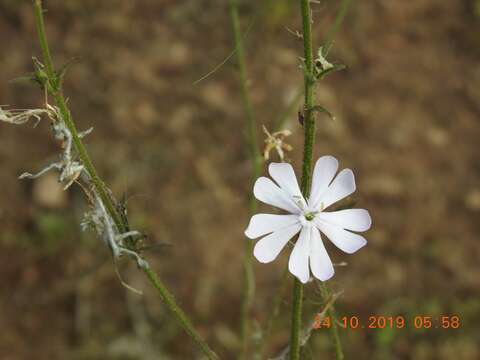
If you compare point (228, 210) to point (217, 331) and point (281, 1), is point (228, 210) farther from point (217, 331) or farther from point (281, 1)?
point (281, 1)

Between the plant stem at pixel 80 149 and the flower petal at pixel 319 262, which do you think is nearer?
the plant stem at pixel 80 149

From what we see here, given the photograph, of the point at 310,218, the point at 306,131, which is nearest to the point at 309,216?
the point at 310,218

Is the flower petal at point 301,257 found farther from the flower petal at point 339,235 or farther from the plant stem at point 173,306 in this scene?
the plant stem at point 173,306

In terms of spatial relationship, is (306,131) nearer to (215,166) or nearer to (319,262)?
(319,262)

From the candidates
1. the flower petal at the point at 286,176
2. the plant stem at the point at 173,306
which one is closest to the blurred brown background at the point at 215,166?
the plant stem at the point at 173,306

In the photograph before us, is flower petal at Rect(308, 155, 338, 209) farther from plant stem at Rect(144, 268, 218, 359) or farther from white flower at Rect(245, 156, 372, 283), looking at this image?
plant stem at Rect(144, 268, 218, 359)

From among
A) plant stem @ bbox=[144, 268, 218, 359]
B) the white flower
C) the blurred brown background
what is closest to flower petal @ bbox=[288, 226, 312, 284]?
the white flower

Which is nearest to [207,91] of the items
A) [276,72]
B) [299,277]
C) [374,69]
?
[276,72]
